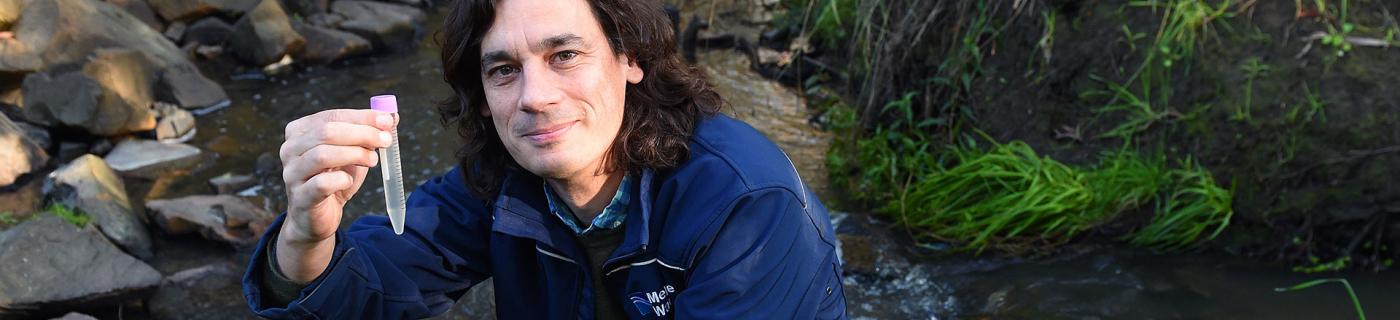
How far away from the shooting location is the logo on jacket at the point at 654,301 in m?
2.24

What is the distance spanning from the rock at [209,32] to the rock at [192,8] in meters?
0.07

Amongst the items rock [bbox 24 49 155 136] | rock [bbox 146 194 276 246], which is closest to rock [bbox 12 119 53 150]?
rock [bbox 24 49 155 136]

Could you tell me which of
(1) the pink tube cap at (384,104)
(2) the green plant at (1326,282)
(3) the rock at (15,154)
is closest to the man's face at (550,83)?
(1) the pink tube cap at (384,104)

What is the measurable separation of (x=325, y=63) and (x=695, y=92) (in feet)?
16.4

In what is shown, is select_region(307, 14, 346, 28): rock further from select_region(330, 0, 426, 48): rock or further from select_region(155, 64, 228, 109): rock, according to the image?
select_region(155, 64, 228, 109): rock

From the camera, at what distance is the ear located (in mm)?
2236

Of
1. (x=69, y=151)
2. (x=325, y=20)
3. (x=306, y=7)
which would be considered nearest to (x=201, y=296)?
(x=69, y=151)

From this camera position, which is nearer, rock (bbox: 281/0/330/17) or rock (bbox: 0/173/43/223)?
rock (bbox: 0/173/43/223)

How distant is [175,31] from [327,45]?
2.81ft

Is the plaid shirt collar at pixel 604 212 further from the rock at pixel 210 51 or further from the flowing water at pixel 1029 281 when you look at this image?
the rock at pixel 210 51

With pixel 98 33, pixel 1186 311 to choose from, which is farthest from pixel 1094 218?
pixel 98 33

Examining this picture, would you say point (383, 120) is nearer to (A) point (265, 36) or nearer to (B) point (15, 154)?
(B) point (15, 154)

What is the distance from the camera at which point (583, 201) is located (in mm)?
2279

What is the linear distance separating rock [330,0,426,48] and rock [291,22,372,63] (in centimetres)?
14
